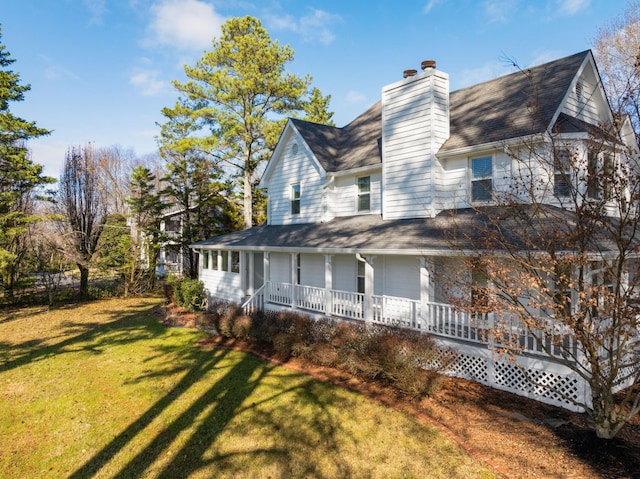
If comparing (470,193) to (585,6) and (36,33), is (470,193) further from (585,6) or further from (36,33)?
(36,33)

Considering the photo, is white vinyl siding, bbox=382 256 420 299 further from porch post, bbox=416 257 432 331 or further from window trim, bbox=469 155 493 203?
window trim, bbox=469 155 493 203

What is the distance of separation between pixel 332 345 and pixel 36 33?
15.6 meters

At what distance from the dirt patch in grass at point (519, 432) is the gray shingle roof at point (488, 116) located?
19.4ft

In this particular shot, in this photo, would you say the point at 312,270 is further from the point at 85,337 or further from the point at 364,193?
the point at 85,337

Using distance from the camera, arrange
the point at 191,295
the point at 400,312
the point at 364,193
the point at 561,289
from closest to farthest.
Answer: the point at 561,289 → the point at 400,312 → the point at 364,193 → the point at 191,295

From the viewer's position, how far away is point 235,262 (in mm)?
19000

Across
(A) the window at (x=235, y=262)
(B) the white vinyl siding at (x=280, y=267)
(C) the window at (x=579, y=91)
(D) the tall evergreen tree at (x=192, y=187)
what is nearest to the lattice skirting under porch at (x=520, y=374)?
(C) the window at (x=579, y=91)

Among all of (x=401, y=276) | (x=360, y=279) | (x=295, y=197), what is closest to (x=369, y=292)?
(x=401, y=276)

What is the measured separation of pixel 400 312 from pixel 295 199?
8.46m

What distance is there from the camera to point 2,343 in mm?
13188

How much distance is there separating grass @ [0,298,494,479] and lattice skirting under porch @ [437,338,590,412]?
2725 mm

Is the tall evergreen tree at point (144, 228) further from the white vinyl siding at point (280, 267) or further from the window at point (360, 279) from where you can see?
the window at point (360, 279)

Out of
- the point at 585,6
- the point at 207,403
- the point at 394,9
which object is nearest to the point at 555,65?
the point at 585,6

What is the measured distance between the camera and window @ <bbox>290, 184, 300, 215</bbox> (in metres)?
17.4
